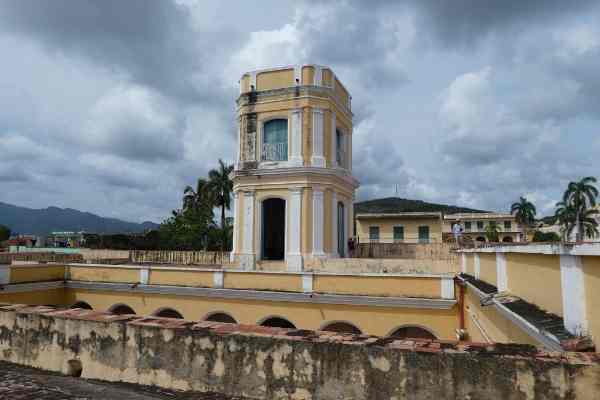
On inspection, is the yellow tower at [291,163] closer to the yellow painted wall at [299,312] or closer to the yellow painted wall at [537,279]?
the yellow painted wall at [299,312]

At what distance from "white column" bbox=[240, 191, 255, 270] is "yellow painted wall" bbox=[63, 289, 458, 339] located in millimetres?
4511

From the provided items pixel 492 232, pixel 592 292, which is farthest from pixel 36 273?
pixel 492 232

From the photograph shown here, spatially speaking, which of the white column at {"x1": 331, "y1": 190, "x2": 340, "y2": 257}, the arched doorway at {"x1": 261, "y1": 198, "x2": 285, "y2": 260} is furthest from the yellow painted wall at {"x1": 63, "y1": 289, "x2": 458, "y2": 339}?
the arched doorway at {"x1": 261, "y1": 198, "x2": 285, "y2": 260}

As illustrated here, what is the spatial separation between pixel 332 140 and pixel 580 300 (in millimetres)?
16366

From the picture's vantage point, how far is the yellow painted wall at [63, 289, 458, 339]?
11.4 meters

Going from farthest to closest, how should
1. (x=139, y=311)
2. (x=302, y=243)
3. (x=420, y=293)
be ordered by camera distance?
(x=302, y=243), (x=139, y=311), (x=420, y=293)

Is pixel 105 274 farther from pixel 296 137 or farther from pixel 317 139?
pixel 317 139

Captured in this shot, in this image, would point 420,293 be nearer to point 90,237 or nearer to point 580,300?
point 580,300

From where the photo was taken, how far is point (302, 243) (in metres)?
17.8

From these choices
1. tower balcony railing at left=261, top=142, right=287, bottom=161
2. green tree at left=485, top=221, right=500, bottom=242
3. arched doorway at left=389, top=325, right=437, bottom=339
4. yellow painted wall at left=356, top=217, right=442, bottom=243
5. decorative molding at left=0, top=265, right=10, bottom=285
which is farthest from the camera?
green tree at left=485, top=221, right=500, bottom=242

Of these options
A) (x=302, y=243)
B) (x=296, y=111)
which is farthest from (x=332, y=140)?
(x=302, y=243)

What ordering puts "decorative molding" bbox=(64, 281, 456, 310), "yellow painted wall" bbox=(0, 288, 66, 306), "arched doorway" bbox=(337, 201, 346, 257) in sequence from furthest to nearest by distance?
"arched doorway" bbox=(337, 201, 346, 257), "yellow painted wall" bbox=(0, 288, 66, 306), "decorative molding" bbox=(64, 281, 456, 310)

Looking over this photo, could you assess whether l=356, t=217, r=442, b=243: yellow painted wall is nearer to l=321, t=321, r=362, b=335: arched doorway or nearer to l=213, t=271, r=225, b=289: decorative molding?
l=321, t=321, r=362, b=335: arched doorway

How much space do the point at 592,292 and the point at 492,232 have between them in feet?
196
